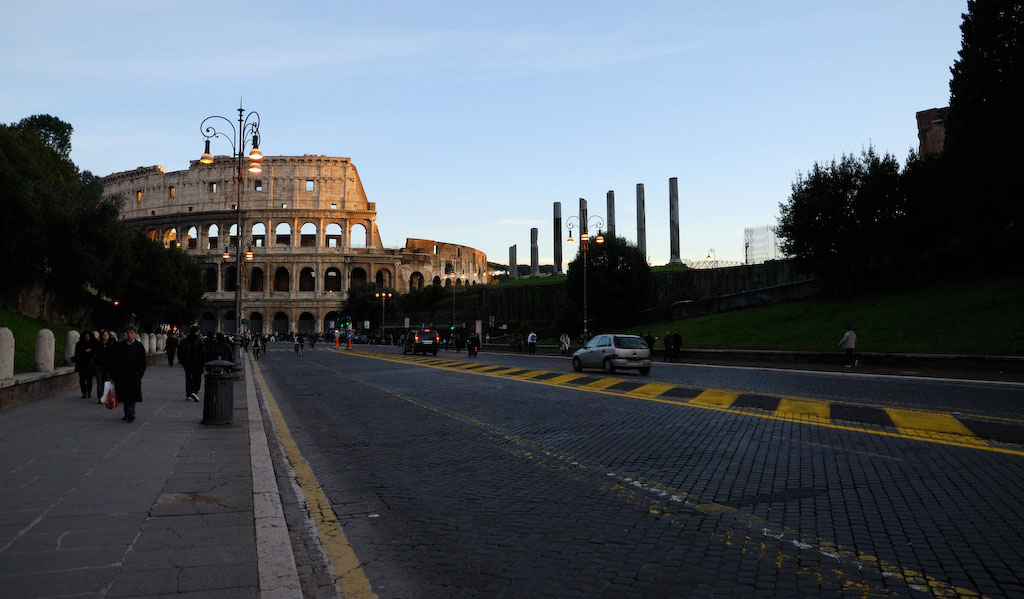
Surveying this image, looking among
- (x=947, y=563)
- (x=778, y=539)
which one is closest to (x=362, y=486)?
(x=778, y=539)

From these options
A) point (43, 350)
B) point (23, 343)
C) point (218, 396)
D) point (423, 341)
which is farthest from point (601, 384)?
point (423, 341)

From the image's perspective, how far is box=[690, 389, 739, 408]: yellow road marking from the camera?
14.5 m

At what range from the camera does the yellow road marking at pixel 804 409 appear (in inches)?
476

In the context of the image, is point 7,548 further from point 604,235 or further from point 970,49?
point 604,235

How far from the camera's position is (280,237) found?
123 metres

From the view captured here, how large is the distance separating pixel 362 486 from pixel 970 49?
137 ft

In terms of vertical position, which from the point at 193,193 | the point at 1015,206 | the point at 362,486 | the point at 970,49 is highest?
the point at 193,193

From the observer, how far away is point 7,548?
4.73m

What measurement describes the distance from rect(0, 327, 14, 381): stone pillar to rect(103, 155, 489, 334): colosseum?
98.6 meters

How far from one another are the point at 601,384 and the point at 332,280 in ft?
343

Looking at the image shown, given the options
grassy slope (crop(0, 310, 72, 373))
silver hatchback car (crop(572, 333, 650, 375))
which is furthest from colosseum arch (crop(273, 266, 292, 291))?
silver hatchback car (crop(572, 333, 650, 375))

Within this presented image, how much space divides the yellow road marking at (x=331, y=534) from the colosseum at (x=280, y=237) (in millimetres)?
105809

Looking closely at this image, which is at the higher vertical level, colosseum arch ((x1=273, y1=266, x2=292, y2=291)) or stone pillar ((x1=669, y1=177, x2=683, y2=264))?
stone pillar ((x1=669, y1=177, x2=683, y2=264))

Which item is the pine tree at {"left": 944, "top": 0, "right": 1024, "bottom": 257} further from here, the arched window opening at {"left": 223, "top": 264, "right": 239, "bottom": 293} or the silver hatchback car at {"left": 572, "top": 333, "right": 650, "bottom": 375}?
the arched window opening at {"left": 223, "top": 264, "right": 239, "bottom": 293}
